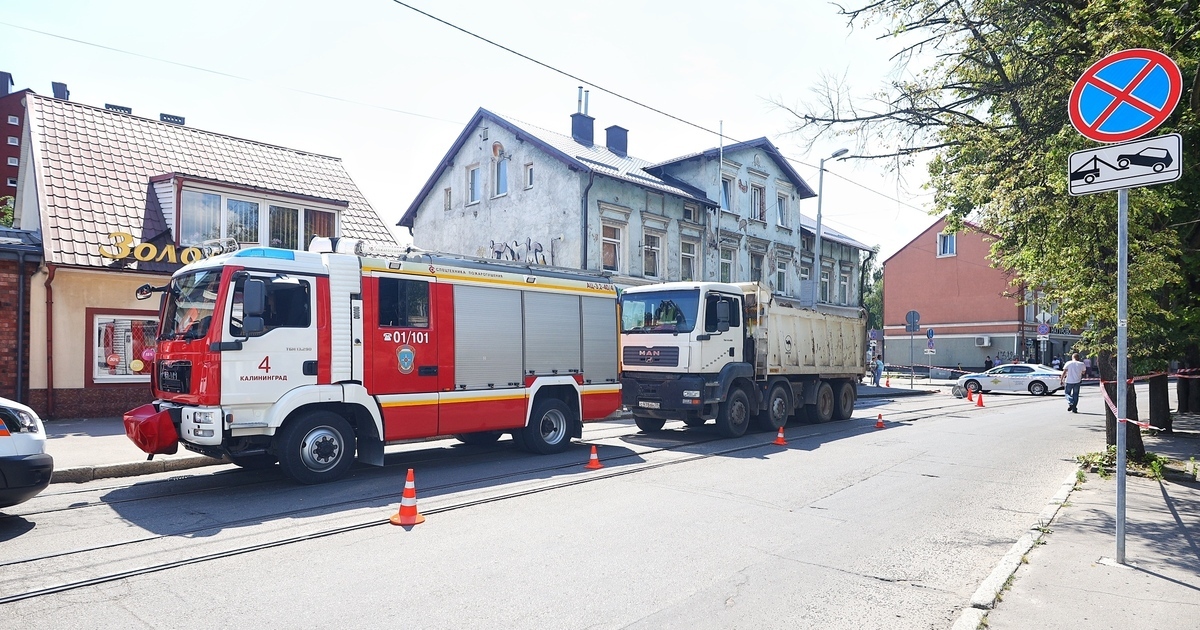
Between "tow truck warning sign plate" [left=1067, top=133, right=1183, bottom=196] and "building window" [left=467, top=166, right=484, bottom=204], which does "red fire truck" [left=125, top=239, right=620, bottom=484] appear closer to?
"tow truck warning sign plate" [left=1067, top=133, right=1183, bottom=196]

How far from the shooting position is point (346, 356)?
9.30 meters

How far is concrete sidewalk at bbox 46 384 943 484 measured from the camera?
953cm

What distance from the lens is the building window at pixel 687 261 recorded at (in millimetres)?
28516

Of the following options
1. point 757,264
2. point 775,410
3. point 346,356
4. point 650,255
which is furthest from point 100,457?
point 757,264

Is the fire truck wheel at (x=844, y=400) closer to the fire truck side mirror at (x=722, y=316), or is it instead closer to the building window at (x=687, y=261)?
the fire truck side mirror at (x=722, y=316)

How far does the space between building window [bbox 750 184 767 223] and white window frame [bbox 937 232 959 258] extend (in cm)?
2407

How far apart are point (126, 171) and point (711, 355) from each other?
14312 millimetres

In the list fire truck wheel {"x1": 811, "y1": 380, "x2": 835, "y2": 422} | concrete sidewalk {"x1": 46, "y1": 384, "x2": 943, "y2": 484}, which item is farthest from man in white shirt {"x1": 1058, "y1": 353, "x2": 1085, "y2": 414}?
concrete sidewalk {"x1": 46, "y1": 384, "x2": 943, "y2": 484}

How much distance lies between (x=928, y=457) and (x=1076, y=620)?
7.53 metres

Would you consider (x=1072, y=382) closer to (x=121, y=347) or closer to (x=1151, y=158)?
(x=1151, y=158)

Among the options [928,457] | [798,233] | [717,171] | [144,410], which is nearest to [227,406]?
[144,410]

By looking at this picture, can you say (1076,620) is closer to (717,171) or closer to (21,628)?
(21,628)

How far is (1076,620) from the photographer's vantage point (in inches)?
182

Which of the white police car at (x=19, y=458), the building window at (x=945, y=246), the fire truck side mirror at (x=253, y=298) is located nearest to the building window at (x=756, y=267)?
the building window at (x=945, y=246)
